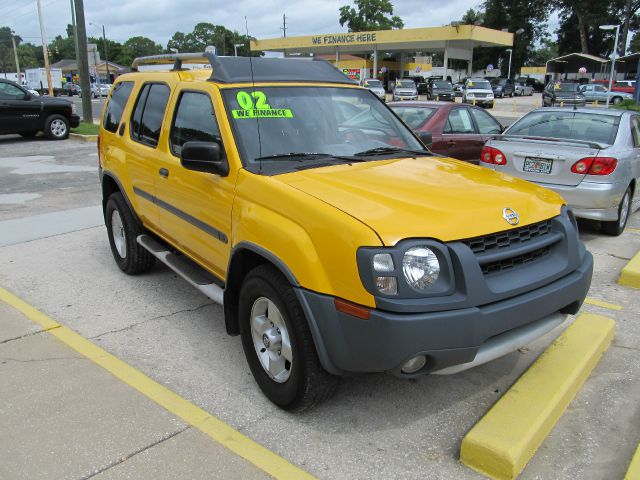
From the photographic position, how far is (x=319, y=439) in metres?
2.98

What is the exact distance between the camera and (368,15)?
96.8 m

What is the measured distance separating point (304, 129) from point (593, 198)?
410 cm

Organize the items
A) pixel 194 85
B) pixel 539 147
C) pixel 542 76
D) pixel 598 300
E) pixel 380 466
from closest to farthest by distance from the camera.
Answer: pixel 380 466 < pixel 194 85 < pixel 598 300 < pixel 539 147 < pixel 542 76

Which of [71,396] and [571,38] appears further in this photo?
[571,38]

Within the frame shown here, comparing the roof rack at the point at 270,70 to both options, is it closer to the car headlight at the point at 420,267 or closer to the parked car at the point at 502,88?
the car headlight at the point at 420,267

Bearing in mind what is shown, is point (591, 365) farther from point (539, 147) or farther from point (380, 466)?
point (539, 147)

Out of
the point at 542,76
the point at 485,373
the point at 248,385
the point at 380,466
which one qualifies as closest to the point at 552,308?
the point at 485,373

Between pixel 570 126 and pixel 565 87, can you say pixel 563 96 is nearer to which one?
pixel 565 87

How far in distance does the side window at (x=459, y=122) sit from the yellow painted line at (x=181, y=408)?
20.3 feet

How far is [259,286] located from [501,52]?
84384 mm

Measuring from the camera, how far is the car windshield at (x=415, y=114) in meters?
8.50

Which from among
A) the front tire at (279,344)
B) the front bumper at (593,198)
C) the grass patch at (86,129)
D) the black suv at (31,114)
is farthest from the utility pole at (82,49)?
→ the front tire at (279,344)

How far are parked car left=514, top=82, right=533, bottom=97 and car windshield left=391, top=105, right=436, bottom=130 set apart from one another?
1890 inches

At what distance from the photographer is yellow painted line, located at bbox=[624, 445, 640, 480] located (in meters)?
2.57
